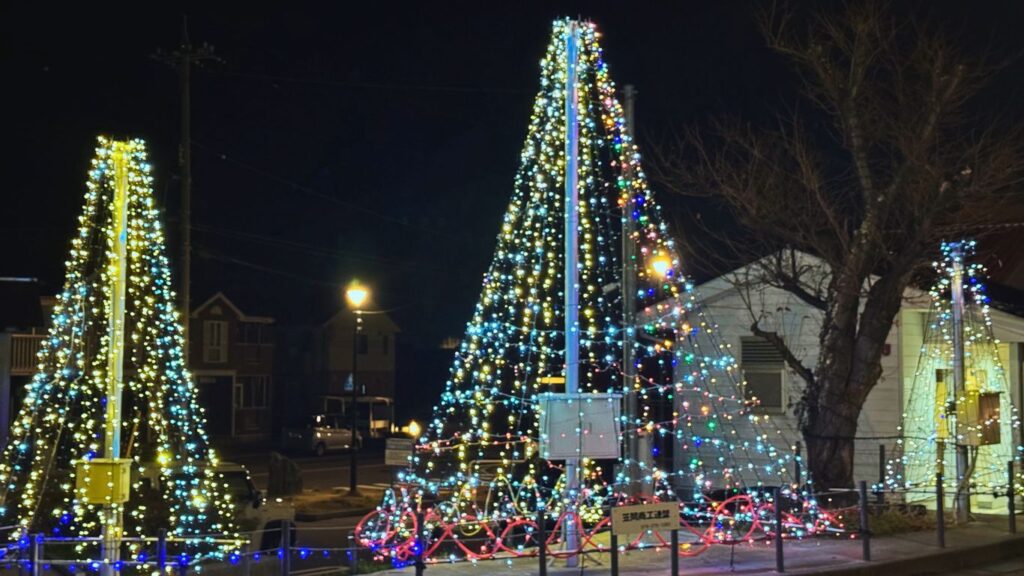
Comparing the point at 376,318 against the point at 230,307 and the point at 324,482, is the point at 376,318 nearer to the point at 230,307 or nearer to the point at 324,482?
the point at 230,307

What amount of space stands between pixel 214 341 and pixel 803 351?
39039mm

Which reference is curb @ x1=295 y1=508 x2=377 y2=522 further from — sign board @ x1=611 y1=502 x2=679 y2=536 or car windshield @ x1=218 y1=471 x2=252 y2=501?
sign board @ x1=611 y1=502 x2=679 y2=536

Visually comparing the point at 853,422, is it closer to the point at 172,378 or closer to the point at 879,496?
the point at 879,496

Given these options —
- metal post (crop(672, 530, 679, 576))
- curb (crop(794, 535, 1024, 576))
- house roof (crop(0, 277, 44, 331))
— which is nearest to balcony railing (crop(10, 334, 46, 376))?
house roof (crop(0, 277, 44, 331))

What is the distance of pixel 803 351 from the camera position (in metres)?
19.3

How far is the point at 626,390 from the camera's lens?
1409 cm

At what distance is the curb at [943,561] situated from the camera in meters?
12.3

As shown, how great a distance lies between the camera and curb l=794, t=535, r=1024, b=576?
1231 centimetres

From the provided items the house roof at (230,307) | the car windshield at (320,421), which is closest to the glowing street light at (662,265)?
the car windshield at (320,421)

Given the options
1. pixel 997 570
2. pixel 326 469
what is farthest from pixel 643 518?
pixel 326 469

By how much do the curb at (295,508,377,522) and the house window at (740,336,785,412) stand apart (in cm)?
972

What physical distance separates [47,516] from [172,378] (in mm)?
2122

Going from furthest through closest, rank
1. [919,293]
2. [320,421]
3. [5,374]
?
[320,421]
[5,374]
[919,293]

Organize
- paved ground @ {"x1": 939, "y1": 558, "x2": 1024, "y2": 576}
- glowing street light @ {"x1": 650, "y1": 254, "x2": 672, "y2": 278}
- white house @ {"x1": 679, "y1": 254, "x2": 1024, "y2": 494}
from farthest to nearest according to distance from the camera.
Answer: white house @ {"x1": 679, "y1": 254, "x2": 1024, "y2": 494} < glowing street light @ {"x1": 650, "y1": 254, "x2": 672, "y2": 278} < paved ground @ {"x1": 939, "y1": 558, "x2": 1024, "y2": 576}
